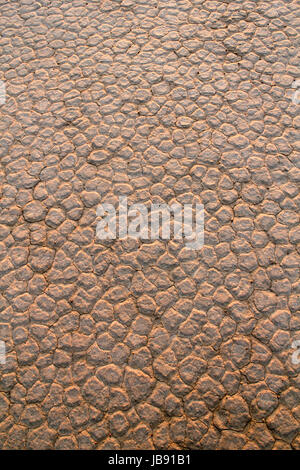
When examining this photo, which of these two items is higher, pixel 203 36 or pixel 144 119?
pixel 203 36

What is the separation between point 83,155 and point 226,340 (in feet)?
3.90

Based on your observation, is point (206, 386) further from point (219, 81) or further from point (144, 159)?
point (219, 81)

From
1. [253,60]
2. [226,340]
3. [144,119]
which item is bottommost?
[226,340]

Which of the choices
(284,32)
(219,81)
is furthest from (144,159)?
(284,32)

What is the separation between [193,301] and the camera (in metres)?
1.66

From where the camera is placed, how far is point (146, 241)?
1.80 meters

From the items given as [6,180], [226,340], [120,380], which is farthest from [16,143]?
[226,340]

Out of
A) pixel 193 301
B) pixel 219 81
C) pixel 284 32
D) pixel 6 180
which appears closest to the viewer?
pixel 193 301

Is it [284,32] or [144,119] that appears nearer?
[144,119]

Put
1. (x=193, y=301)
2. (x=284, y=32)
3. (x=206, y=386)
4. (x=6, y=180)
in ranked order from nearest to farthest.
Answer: (x=206, y=386) → (x=193, y=301) → (x=6, y=180) → (x=284, y=32)

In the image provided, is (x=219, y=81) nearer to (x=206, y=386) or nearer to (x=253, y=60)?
(x=253, y=60)

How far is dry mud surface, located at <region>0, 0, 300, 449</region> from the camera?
1480mm

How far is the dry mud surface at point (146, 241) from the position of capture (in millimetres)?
1480

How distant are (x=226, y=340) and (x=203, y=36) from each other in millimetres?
1884
